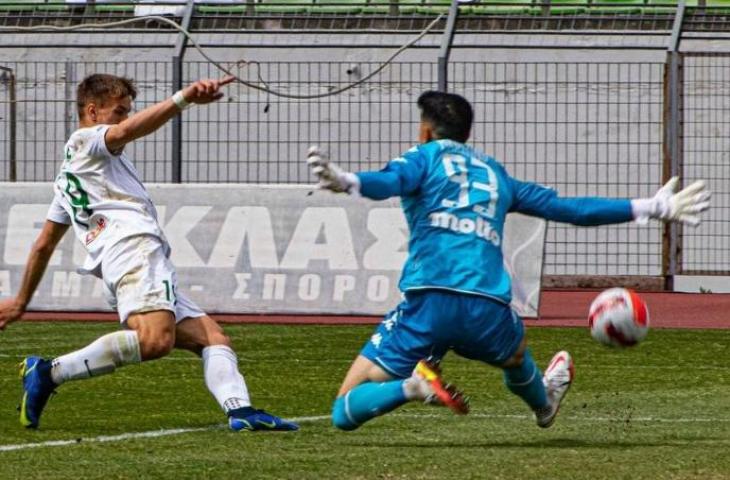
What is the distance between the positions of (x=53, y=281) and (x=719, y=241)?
7.85 meters

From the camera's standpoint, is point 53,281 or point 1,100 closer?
point 53,281

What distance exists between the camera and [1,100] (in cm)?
2020

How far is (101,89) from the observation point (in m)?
8.15

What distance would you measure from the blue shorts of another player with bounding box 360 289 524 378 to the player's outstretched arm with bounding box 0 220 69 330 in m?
1.93

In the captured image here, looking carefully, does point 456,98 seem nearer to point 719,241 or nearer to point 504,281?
point 504,281

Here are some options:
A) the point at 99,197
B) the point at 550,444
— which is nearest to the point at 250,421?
the point at 99,197

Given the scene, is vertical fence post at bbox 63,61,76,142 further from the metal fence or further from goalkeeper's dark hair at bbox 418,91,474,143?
goalkeeper's dark hair at bbox 418,91,474,143

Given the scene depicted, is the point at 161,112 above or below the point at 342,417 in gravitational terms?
above

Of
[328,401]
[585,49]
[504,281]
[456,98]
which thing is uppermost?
[585,49]

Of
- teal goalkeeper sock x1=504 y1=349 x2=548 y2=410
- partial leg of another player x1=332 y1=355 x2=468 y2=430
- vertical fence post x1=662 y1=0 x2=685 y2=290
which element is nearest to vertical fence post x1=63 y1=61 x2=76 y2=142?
vertical fence post x1=662 y1=0 x2=685 y2=290

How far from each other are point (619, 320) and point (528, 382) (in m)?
0.50

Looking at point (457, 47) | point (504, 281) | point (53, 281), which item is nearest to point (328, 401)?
point (504, 281)

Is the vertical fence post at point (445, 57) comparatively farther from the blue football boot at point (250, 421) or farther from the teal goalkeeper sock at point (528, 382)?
the teal goalkeeper sock at point (528, 382)

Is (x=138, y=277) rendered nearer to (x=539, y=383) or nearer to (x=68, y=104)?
(x=539, y=383)
